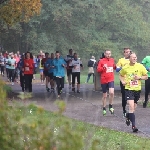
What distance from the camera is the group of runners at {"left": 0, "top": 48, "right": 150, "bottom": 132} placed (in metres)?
12.7

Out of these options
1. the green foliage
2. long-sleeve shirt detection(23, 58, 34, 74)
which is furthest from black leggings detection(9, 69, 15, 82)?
the green foliage

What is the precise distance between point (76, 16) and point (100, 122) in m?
41.6

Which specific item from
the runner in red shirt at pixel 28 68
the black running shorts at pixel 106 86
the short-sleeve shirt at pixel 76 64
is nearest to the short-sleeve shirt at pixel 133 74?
the black running shorts at pixel 106 86

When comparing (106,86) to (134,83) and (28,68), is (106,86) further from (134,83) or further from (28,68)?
(28,68)

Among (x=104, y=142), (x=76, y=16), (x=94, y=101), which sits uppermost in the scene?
(x=76, y=16)

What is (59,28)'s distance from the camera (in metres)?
53.8

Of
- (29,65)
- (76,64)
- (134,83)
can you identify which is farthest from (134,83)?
(76,64)

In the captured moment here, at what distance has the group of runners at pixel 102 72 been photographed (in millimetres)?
12680

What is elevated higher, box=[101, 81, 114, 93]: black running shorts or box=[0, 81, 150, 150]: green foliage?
box=[0, 81, 150, 150]: green foliage

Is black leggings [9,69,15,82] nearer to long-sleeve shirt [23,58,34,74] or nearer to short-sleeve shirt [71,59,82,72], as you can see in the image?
short-sleeve shirt [71,59,82,72]

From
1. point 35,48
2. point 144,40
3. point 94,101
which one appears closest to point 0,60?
point 35,48

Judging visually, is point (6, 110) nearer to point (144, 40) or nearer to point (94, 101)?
point (94, 101)

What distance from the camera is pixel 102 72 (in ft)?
50.0

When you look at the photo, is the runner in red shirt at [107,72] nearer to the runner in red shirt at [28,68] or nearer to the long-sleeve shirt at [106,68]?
the long-sleeve shirt at [106,68]
